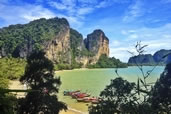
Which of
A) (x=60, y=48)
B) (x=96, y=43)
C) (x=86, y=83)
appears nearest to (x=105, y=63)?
(x=96, y=43)

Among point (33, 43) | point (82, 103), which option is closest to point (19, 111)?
point (82, 103)

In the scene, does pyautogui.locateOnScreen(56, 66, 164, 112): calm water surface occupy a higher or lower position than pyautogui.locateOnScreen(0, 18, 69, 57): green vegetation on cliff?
lower

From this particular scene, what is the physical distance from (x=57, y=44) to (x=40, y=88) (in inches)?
4878

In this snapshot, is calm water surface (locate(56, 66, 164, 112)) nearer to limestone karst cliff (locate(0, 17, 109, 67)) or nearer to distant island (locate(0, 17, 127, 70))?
distant island (locate(0, 17, 127, 70))

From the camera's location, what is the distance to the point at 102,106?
9.57 meters

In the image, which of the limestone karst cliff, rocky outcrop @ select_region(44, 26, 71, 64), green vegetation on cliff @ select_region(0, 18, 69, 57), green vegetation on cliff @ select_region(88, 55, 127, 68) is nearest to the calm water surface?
green vegetation on cliff @ select_region(0, 18, 69, 57)

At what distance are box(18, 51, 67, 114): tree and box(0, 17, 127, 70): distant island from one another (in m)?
98.5

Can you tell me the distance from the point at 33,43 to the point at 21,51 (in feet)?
41.4

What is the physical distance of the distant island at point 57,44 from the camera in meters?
121

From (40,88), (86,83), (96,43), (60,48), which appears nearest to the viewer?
(40,88)

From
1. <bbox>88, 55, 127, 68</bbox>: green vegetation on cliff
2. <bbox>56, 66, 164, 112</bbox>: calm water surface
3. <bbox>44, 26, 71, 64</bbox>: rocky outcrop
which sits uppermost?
<bbox>44, 26, 71, 64</bbox>: rocky outcrop

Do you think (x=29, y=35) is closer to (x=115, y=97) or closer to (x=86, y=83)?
(x=86, y=83)

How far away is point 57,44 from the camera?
135625 mm

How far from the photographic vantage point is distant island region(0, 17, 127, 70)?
121 m
